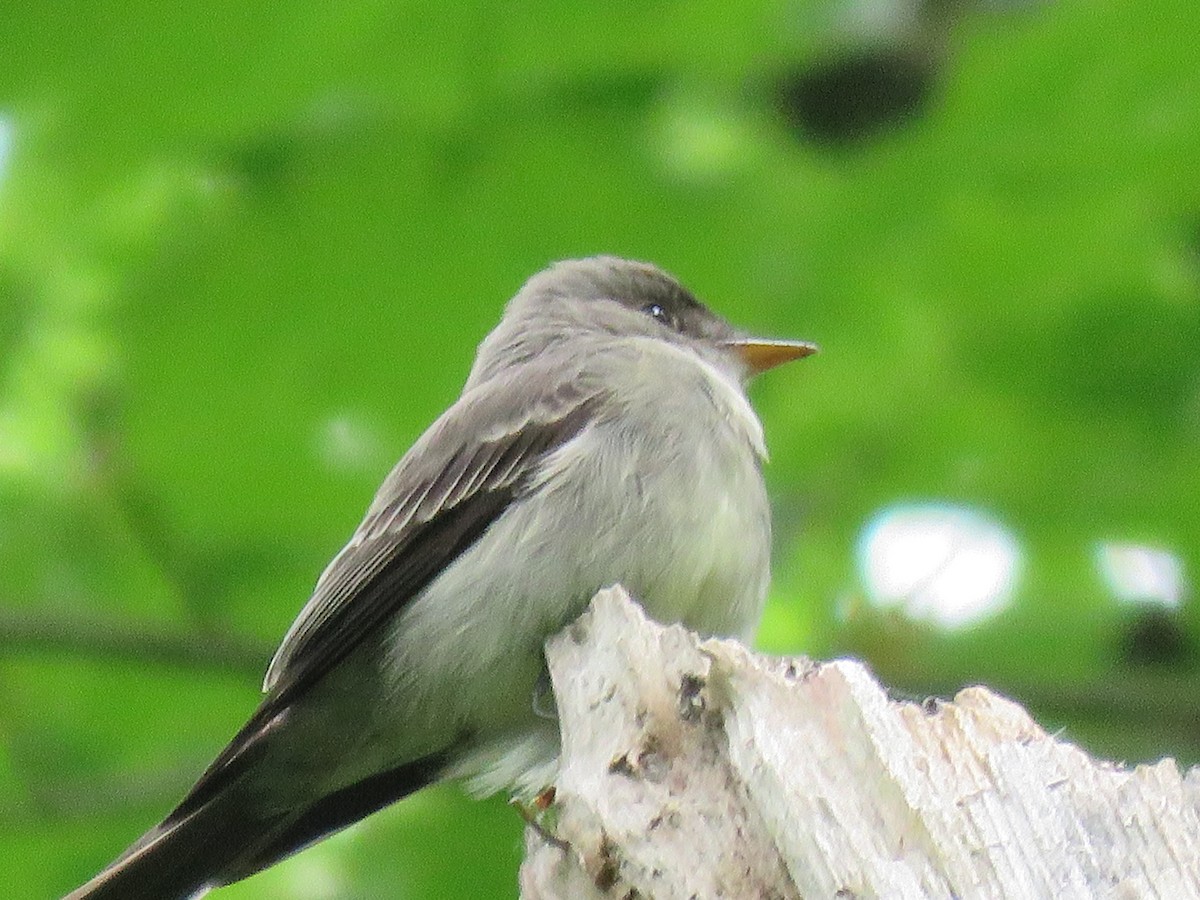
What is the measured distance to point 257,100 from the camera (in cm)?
447

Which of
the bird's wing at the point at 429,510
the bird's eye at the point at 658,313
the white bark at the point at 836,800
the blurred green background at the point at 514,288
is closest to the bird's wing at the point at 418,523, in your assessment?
the bird's wing at the point at 429,510

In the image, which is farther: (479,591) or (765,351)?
(765,351)

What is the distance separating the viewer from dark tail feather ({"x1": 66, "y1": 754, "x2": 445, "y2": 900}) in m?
4.50

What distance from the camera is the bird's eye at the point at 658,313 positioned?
5941 millimetres

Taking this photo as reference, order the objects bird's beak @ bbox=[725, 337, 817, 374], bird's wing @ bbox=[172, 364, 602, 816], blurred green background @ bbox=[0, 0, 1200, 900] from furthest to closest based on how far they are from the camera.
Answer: bird's beak @ bbox=[725, 337, 817, 374] → blurred green background @ bbox=[0, 0, 1200, 900] → bird's wing @ bbox=[172, 364, 602, 816]

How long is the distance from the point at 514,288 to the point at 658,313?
2.19 feet

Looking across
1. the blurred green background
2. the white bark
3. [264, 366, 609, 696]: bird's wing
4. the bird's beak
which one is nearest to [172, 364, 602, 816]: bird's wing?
[264, 366, 609, 696]: bird's wing

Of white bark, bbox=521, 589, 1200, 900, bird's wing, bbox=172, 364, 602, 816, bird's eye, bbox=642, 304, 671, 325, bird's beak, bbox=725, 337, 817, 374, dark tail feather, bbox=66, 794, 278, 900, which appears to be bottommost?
white bark, bbox=521, 589, 1200, 900

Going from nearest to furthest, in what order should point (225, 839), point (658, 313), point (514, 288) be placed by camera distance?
point (225, 839) < point (514, 288) < point (658, 313)

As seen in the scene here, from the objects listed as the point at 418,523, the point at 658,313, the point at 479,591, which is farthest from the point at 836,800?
the point at 658,313

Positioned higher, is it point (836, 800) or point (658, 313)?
point (658, 313)

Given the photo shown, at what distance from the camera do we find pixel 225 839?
4801 millimetres

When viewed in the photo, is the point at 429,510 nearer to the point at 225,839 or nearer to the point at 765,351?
the point at 225,839

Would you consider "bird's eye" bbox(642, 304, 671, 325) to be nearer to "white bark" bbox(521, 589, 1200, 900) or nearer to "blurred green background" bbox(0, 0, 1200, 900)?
"blurred green background" bbox(0, 0, 1200, 900)
